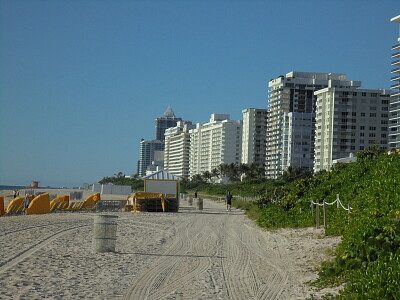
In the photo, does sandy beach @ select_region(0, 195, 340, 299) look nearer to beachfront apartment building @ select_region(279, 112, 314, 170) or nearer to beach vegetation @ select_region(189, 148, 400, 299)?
beach vegetation @ select_region(189, 148, 400, 299)

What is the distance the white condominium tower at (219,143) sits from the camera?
179 meters

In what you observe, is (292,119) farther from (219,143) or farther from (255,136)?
(219,143)

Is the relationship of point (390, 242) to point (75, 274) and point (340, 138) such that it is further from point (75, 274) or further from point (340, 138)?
point (340, 138)

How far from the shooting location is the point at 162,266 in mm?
13289

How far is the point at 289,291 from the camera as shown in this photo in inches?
407

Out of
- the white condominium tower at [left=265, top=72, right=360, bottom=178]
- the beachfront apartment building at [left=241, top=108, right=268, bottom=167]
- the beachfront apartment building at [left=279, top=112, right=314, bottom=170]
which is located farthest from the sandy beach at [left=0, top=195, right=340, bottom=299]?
the beachfront apartment building at [left=241, top=108, right=268, bottom=167]

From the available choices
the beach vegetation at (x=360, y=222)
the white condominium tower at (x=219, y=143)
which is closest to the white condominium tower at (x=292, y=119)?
the white condominium tower at (x=219, y=143)

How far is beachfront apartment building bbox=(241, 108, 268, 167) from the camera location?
16450cm

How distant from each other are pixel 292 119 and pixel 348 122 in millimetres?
21702

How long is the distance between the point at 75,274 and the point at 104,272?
64 centimetres

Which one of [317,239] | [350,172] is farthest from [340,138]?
[317,239]

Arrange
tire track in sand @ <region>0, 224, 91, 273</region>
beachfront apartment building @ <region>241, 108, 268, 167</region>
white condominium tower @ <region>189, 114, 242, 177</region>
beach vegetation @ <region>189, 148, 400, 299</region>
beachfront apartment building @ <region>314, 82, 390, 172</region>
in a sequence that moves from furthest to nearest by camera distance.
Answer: white condominium tower @ <region>189, 114, 242, 177</region>
beachfront apartment building @ <region>241, 108, 268, 167</region>
beachfront apartment building @ <region>314, 82, 390, 172</region>
tire track in sand @ <region>0, 224, 91, 273</region>
beach vegetation @ <region>189, 148, 400, 299</region>

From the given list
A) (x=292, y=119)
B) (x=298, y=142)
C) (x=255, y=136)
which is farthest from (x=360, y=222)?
(x=255, y=136)

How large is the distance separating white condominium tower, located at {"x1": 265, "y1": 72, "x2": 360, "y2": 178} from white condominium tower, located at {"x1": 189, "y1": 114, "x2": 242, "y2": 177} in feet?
67.6
